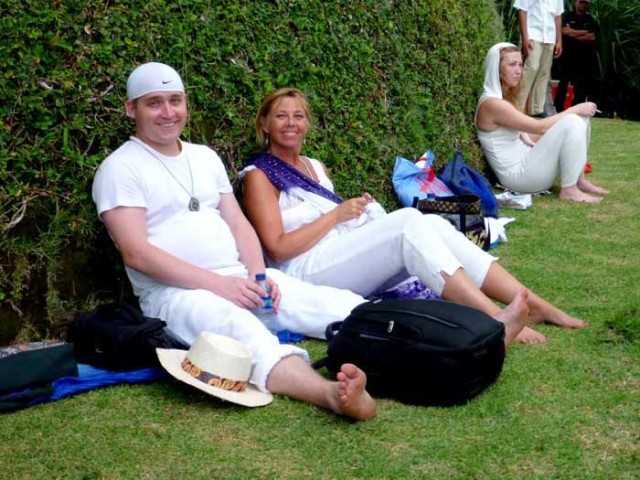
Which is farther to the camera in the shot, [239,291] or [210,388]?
[239,291]

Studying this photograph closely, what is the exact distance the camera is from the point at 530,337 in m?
4.48

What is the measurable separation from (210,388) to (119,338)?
562mm

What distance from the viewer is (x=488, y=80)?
8664 mm

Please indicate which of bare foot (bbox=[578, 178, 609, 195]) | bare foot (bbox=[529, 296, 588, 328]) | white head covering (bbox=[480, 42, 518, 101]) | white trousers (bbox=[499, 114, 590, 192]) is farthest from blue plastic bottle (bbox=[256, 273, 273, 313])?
bare foot (bbox=[578, 178, 609, 195])

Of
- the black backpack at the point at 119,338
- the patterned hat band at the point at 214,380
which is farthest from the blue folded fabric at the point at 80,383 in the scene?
the patterned hat band at the point at 214,380

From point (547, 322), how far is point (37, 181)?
2.66m

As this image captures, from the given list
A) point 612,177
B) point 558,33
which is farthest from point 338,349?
point 558,33

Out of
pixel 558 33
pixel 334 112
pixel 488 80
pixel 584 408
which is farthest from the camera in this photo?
pixel 558 33

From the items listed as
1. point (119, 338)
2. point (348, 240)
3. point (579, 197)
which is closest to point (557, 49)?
point (579, 197)

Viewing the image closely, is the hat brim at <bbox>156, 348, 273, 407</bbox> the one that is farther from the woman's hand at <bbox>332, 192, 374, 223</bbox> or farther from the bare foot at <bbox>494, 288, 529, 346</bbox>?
the woman's hand at <bbox>332, 192, 374, 223</bbox>

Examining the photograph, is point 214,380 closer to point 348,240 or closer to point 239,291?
point 239,291

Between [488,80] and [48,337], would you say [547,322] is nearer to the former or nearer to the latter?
[48,337]

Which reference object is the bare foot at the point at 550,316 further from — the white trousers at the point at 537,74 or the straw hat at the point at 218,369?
the white trousers at the point at 537,74

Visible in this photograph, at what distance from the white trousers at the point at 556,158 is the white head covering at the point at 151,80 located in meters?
4.79
